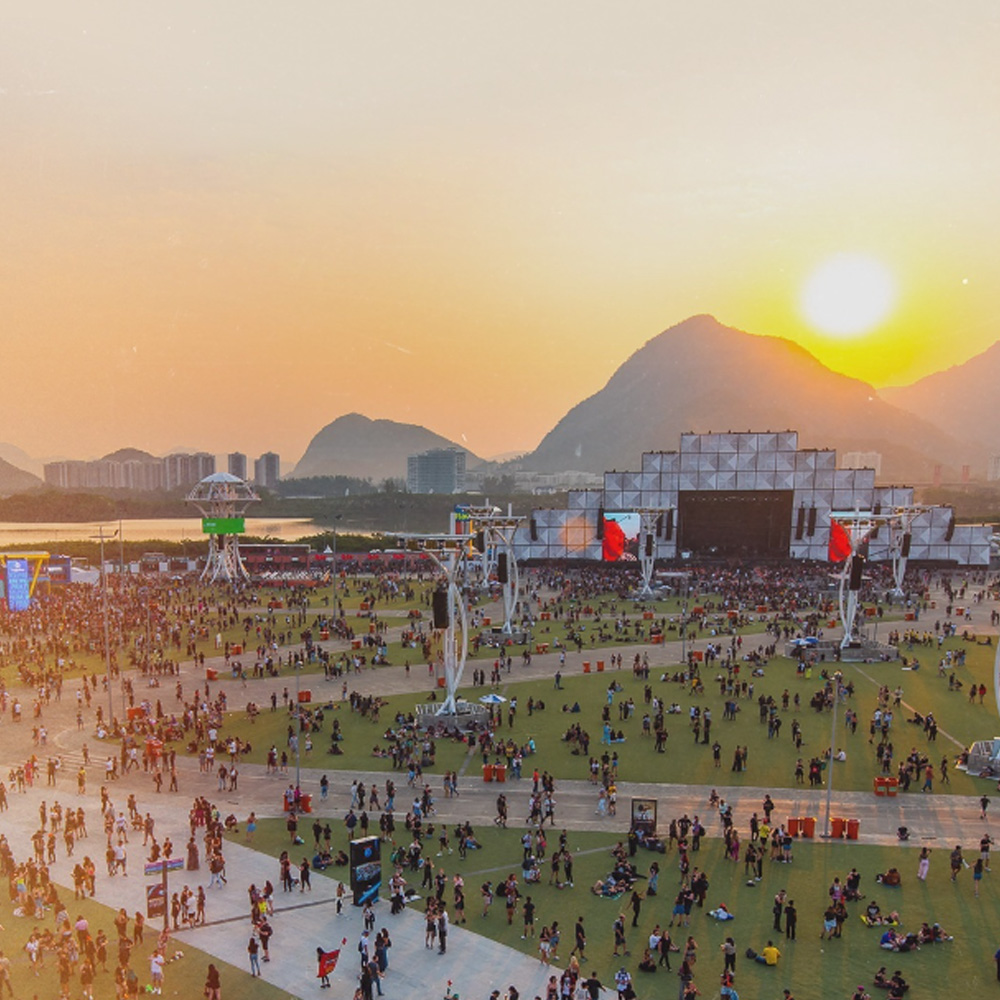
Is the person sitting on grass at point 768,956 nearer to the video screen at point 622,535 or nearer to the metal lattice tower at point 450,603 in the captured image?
the metal lattice tower at point 450,603

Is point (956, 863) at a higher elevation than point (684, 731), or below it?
higher

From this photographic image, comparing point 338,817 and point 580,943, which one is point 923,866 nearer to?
point 580,943

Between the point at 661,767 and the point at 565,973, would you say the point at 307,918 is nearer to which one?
the point at 565,973

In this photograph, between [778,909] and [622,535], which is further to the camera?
[622,535]

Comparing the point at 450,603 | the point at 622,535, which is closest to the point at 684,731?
the point at 450,603

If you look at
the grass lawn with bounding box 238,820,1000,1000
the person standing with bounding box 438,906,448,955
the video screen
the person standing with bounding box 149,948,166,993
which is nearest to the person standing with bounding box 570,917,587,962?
the grass lawn with bounding box 238,820,1000,1000

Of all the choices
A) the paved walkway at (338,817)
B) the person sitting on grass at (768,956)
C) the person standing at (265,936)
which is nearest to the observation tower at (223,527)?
the paved walkway at (338,817)
